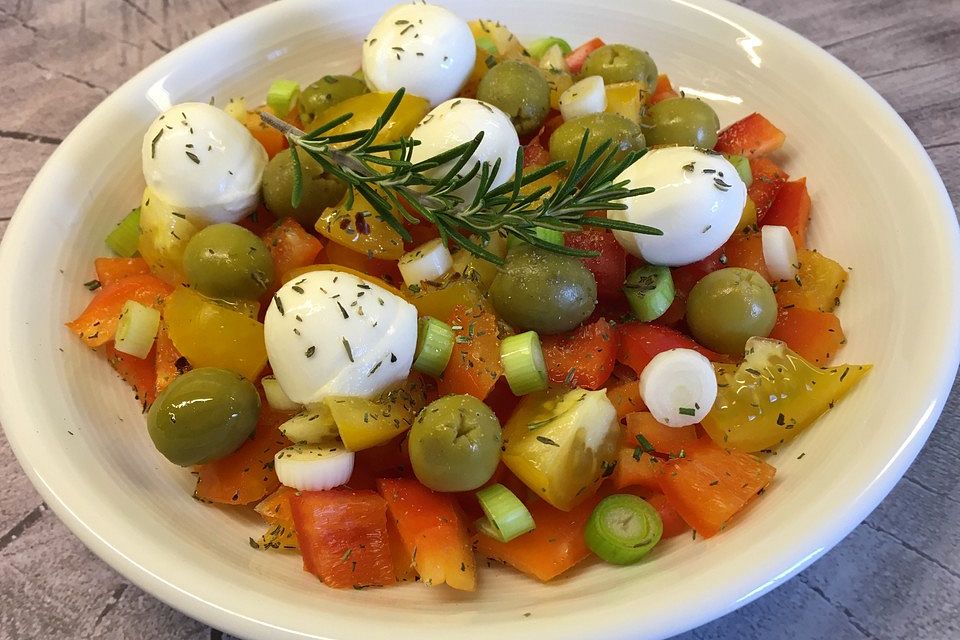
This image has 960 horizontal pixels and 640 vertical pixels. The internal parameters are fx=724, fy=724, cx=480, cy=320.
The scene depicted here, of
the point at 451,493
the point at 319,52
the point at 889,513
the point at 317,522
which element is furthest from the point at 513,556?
the point at 319,52

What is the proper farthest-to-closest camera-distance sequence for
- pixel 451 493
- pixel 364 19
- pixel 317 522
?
pixel 364 19
pixel 451 493
pixel 317 522

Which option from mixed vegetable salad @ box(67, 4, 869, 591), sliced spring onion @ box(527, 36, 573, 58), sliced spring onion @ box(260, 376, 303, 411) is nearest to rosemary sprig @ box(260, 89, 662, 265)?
mixed vegetable salad @ box(67, 4, 869, 591)

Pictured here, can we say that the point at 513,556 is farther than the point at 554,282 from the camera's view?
No

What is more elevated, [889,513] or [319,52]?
[319,52]

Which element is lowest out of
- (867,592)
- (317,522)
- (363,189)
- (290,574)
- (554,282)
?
(867,592)

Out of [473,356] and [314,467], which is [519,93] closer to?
[473,356]

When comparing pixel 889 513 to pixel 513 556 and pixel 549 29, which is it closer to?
pixel 513 556

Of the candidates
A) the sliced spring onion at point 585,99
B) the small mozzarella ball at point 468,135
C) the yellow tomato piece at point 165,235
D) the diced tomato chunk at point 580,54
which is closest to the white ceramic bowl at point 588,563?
the diced tomato chunk at point 580,54
